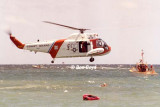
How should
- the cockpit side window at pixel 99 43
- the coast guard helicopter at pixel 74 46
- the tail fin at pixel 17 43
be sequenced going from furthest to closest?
the tail fin at pixel 17 43 < the cockpit side window at pixel 99 43 < the coast guard helicopter at pixel 74 46

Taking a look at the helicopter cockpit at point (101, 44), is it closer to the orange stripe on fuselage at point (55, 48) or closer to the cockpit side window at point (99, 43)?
the cockpit side window at point (99, 43)

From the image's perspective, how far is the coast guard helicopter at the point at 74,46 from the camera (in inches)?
985

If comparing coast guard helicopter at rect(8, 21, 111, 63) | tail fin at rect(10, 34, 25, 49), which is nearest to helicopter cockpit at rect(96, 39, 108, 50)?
coast guard helicopter at rect(8, 21, 111, 63)

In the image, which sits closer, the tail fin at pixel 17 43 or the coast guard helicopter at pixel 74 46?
the coast guard helicopter at pixel 74 46

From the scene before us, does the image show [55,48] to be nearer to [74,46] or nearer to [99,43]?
[74,46]

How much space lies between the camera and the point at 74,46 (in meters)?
25.5

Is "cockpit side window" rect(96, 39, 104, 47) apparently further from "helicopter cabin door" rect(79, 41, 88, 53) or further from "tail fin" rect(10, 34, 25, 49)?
"tail fin" rect(10, 34, 25, 49)


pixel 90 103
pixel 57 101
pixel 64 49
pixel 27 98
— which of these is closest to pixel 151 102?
pixel 90 103

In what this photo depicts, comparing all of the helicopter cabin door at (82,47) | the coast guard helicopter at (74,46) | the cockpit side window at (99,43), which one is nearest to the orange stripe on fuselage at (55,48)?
the coast guard helicopter at (74,46)

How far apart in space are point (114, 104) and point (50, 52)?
24.7 metres

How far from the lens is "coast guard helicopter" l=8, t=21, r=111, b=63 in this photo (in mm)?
25016

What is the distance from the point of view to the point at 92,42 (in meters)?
26.2

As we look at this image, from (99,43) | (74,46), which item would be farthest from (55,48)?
(99,43)

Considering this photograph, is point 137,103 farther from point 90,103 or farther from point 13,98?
point 13,98
